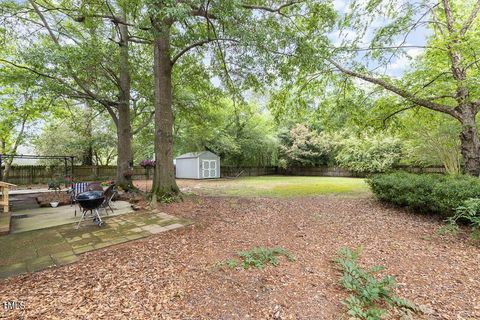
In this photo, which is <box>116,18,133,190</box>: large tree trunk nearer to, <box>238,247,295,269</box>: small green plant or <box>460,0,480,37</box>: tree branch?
<box>238,247,295,269</box>: small green plant

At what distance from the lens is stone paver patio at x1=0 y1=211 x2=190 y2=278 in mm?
2562

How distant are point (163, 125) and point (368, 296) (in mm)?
5626

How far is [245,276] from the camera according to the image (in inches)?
96.0

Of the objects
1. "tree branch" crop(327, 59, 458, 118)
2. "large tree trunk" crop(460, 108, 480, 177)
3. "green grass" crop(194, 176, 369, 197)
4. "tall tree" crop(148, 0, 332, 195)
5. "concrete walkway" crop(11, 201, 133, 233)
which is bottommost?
"green grass" crop(194, 176, 369, 197)

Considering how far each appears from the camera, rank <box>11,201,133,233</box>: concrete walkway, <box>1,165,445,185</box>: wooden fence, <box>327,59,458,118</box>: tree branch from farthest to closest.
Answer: <box>1,165,445,185</box>: wooden fence < <box>327,59,458,118</box>: tree branch < <box>11,201,133,233</box>: concrete walkway

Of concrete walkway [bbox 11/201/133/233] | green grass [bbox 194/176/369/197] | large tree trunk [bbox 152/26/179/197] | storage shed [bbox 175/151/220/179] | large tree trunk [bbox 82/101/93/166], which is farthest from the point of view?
storage shed [bbox 175/151/220/179]

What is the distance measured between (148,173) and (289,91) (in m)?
12.1

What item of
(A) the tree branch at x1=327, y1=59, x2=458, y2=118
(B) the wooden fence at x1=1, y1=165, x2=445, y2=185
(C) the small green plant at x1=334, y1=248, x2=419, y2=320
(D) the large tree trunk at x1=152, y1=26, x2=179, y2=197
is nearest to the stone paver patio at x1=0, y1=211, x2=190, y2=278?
(D) the large tree trunk at x1=152, y1=26, x2=179, y2=197

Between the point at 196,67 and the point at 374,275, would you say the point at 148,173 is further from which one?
the point at 374,275

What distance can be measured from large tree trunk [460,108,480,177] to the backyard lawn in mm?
2752

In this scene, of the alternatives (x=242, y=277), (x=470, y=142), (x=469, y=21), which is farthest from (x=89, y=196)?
(x=469, y=21)

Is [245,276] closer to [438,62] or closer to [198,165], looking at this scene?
[438,62]

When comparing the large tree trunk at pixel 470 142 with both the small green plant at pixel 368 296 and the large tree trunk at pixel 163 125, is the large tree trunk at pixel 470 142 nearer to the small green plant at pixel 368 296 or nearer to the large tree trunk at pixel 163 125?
the small green plant at pixel 368 296

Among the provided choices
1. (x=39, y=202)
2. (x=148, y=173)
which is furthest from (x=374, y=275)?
(x=148, y=173)
